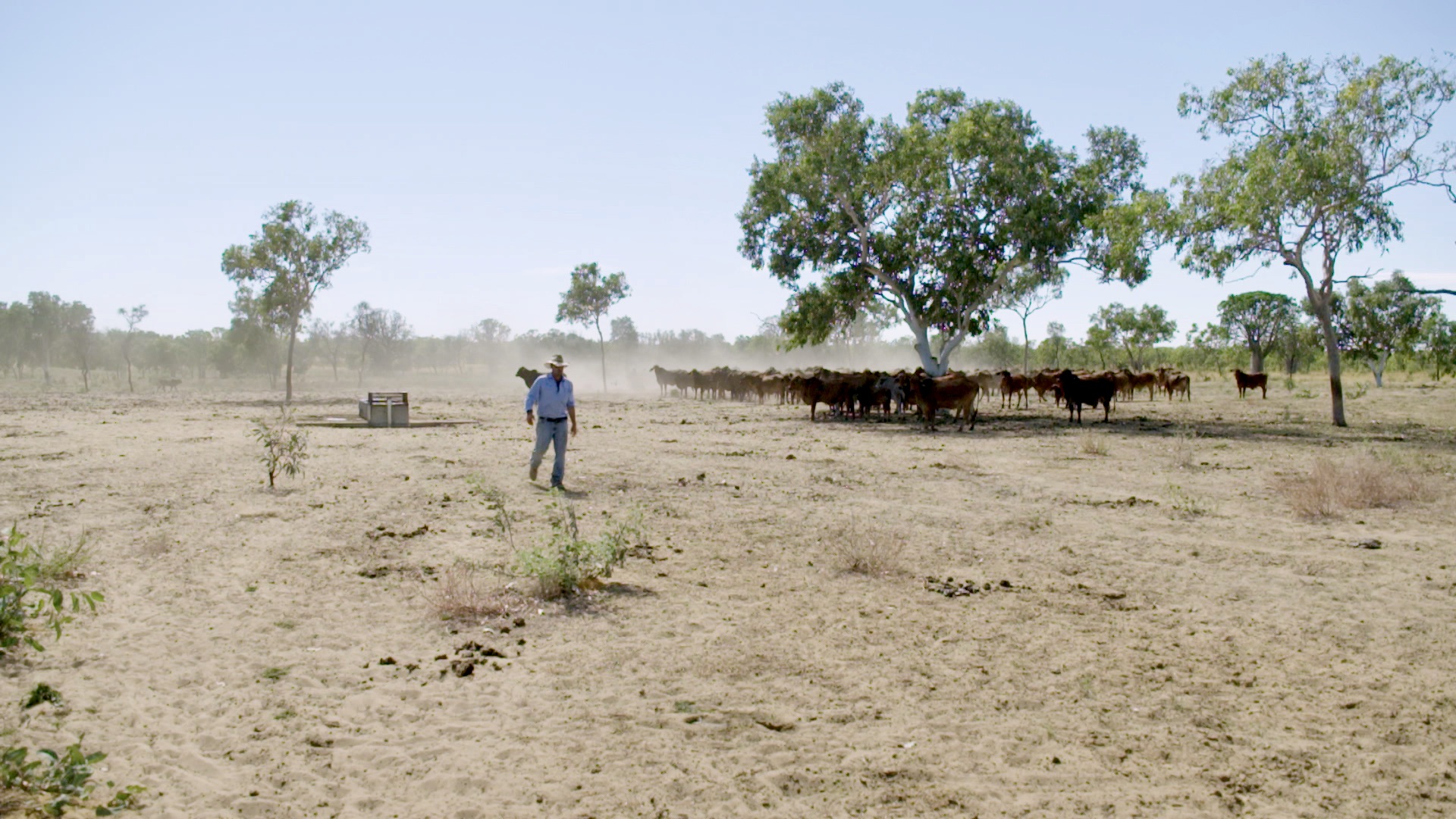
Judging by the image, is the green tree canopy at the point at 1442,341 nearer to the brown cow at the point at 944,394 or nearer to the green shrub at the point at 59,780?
the brown cow at the point at 944,394

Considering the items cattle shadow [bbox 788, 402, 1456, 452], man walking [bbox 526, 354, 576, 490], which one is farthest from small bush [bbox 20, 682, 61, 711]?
cattle shadow [bbox 788, 402, 1456, 452]

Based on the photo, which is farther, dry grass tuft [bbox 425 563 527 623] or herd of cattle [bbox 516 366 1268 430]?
herd of cattle [bbox 516 366 1268 430]

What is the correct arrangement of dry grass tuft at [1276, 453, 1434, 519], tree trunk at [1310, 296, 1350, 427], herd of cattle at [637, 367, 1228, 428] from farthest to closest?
1. herd of cattle at [637, 367, 1228, 428]
2. tree trunk at [1310, 296, 1350, 427]
3. dry grass tuft at [1276, 453, 1434, 519]

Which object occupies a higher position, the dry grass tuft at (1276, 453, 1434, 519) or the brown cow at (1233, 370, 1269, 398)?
the brown cow at (1233, 370, 1269, 398)

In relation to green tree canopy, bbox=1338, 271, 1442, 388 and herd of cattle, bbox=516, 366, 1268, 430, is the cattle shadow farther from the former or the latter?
green tree canopy, bbox=1338, 271, 1442, 388

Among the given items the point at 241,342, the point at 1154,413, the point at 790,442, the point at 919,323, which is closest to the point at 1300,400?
the point at 1154,413

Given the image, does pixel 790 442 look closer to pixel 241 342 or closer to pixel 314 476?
pixel 314 476

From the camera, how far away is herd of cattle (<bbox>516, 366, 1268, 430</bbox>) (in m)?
24.0

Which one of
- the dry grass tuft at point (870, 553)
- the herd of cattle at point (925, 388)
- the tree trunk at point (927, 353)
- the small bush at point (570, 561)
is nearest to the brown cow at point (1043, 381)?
the herd of cattle at point (925, 388)

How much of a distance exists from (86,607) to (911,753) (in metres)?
5.90

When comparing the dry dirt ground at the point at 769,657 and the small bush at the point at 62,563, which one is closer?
the dry dirt ground at the point at 769,657

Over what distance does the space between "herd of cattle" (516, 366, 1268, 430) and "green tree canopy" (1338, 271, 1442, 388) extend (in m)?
24.0

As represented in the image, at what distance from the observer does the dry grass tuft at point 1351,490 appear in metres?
10.7

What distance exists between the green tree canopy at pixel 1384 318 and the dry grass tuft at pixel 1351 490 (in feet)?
178
